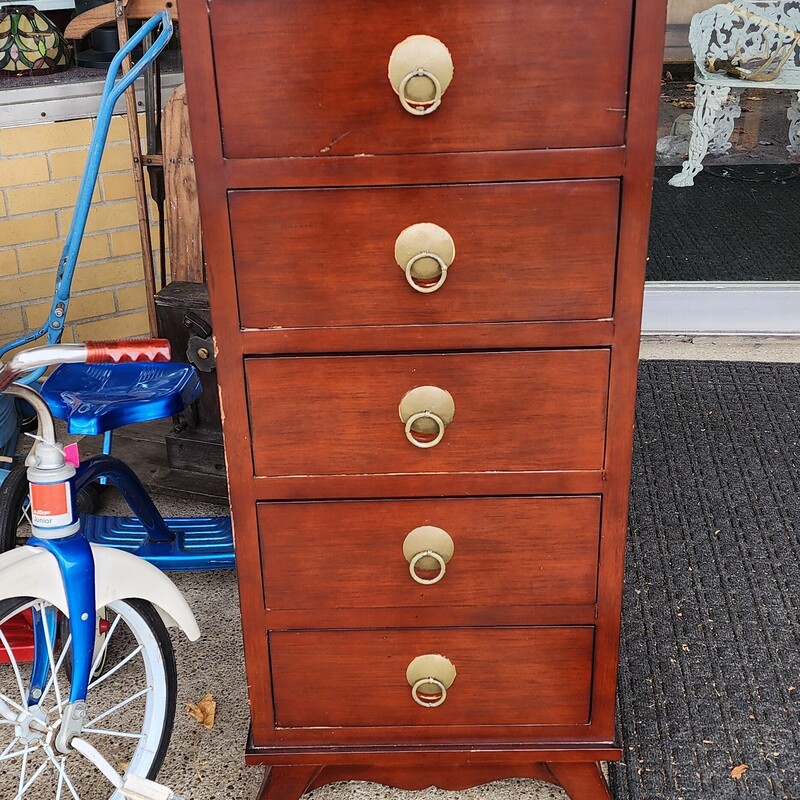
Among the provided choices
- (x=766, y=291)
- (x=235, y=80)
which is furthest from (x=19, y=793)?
(x=766, y=291)

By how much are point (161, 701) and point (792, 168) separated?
108 inches

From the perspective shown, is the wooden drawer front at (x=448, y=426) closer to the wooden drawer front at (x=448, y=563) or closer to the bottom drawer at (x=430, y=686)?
the wooden drawer front at (x=448, y=563)

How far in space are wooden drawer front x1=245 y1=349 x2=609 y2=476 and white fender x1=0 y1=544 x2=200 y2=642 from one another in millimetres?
347

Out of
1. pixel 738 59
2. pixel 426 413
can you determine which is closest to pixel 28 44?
pixel 738 59

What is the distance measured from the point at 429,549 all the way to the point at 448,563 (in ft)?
0.15

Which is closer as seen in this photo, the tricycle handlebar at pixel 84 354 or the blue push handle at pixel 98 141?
the tricycle handlebar at pixel 84 354

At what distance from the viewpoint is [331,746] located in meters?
1.63

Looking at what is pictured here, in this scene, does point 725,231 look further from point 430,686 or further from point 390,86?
point 390,86

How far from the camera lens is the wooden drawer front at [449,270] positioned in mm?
1264

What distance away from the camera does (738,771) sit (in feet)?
5.89

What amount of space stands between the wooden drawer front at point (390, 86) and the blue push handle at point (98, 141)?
108cm

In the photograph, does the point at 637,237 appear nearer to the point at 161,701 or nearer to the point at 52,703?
the point at 161,701

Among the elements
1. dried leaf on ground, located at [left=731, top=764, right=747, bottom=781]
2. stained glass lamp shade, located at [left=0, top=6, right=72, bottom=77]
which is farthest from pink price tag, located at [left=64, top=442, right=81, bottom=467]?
stained glass lamp shade, located at [left=0, top=6, right=72, bottom=77]

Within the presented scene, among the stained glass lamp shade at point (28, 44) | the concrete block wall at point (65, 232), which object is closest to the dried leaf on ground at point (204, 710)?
the concrete block wall at point (65, 232)
